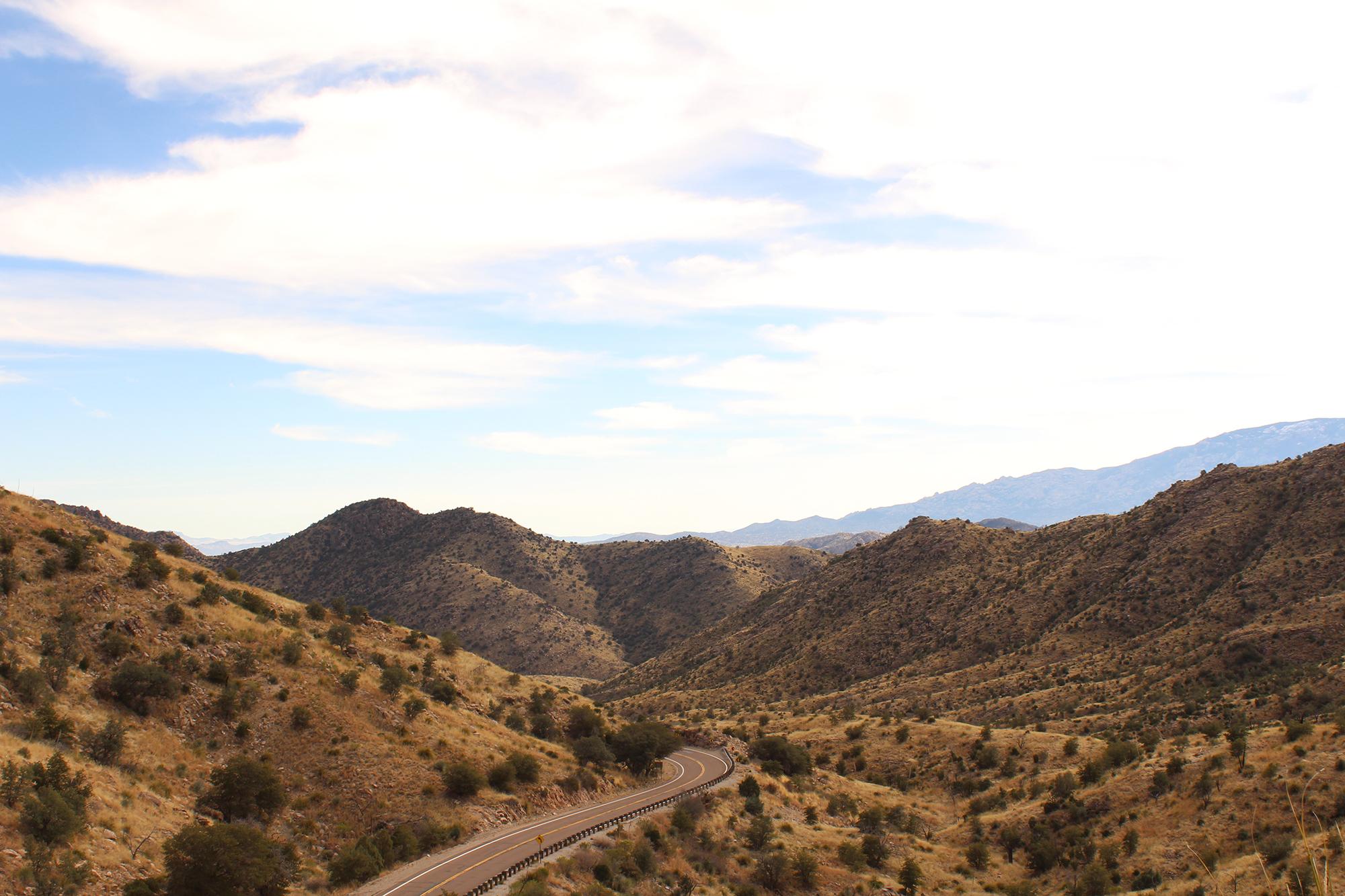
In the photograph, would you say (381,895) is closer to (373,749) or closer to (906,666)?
(373,749)

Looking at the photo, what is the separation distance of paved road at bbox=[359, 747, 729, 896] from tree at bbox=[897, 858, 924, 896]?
46.1ft

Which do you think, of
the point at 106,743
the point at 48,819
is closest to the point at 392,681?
the point at 106,743

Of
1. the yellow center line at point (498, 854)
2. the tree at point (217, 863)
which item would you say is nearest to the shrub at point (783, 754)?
the yellow center line at point (498, 854)

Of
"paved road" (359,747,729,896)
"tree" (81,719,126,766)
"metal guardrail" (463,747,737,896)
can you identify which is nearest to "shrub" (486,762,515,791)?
"paved road" (359,747,729,896)

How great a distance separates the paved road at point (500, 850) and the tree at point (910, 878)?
1404 cm

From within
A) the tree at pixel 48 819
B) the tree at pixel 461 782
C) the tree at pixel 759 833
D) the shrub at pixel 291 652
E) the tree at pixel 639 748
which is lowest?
the tree at pixel 759 833

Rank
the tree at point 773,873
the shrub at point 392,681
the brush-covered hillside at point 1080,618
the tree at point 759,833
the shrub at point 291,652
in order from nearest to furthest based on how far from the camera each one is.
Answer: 1. the tree at point 773,873
2. the tree at point 759,833
3. the shrub at point 291,652
4. the shrub at point 392,681
5. the brush-covered hillside at point 1080,618

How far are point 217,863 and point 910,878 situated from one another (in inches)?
1407

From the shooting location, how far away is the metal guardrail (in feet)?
112

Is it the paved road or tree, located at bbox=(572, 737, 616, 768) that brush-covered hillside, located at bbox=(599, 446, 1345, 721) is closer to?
tree, located at bbox=(572, 737, 616, 768)

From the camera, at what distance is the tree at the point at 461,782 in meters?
45.7

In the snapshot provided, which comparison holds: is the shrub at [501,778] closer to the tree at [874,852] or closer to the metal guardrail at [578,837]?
the metal guardrail at [578,837]

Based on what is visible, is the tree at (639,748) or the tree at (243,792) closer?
the tree at (243,792)

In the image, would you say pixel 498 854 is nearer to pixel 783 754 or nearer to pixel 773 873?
pixel 773 873
